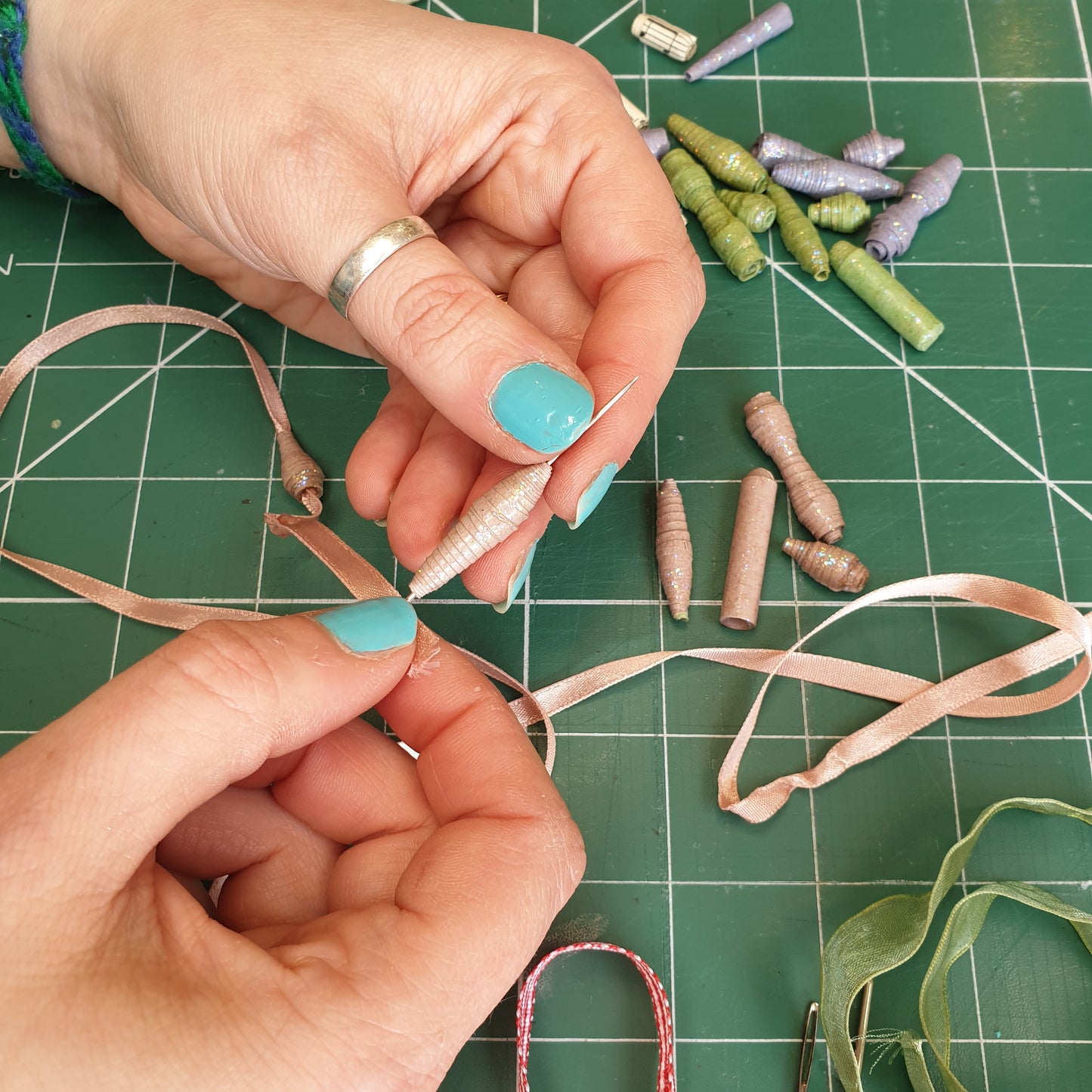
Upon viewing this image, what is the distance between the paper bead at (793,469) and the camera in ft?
6.93

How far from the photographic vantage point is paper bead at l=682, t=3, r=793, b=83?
2607mm

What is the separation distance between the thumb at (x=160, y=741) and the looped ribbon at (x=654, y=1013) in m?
0.79

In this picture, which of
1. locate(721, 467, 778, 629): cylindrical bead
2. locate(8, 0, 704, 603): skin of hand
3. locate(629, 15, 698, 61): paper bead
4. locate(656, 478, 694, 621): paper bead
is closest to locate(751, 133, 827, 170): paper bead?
locate(629, 15, 698, 61): paper bead

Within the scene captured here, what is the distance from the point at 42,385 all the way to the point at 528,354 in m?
1.59

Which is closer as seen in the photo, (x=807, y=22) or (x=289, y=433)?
(x=289, y=433)

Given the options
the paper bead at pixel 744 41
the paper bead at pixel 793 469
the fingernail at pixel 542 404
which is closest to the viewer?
the fingernail at pixel 542 404

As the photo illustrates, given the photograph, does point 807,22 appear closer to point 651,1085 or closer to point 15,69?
point 15,69

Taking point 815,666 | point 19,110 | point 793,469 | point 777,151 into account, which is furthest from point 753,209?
point 19,110

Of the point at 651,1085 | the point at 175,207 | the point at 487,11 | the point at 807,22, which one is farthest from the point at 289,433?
the point at 807,22

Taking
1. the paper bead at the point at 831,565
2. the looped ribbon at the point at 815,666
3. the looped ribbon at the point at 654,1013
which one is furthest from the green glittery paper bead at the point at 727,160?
the looped ribbon at the point at 654,1013

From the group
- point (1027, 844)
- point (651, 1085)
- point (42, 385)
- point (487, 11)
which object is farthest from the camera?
point (487, 11)

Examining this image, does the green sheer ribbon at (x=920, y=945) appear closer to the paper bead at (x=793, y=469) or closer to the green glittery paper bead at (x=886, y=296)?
the paper bead at (x=793, y=469)

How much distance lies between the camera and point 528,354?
140cm

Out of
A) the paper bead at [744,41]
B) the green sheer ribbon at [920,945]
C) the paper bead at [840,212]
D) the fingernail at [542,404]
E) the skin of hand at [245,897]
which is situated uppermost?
the paper bead at [744,41]
